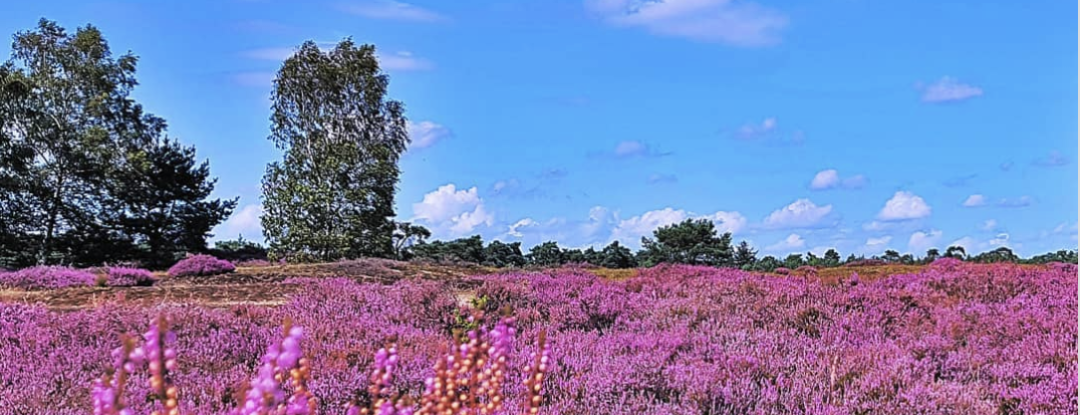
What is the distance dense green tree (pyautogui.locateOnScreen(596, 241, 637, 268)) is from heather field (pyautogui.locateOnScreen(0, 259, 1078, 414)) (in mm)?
8764

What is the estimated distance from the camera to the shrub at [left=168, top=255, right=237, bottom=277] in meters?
10.5

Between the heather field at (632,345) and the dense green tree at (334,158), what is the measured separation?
1603 centimetres

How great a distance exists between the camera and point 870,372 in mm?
4242

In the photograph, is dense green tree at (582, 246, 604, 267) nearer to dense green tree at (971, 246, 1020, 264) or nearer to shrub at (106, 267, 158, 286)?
dense green tree at (971, 246, 1020, 264)

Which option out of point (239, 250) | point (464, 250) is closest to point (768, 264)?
point (464, 250)

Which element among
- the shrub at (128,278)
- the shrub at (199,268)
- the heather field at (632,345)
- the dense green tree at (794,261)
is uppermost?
the dense green tree at (794,261)

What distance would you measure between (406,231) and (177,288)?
1570 cm

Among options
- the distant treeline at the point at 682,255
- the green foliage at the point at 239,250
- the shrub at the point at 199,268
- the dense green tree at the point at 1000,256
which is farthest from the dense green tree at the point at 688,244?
the green foliage at the point at 239,250

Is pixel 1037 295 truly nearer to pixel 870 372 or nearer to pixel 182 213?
pixel 870 372

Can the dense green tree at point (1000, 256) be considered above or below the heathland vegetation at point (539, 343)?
above

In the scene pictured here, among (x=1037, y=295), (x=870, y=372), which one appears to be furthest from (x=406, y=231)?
(x=870, y=372)

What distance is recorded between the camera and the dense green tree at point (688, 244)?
1459 centimetres

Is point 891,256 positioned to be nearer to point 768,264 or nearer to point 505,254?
point 768,264

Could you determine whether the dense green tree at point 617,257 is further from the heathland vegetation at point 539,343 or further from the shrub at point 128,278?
the shrub at point 128,278
